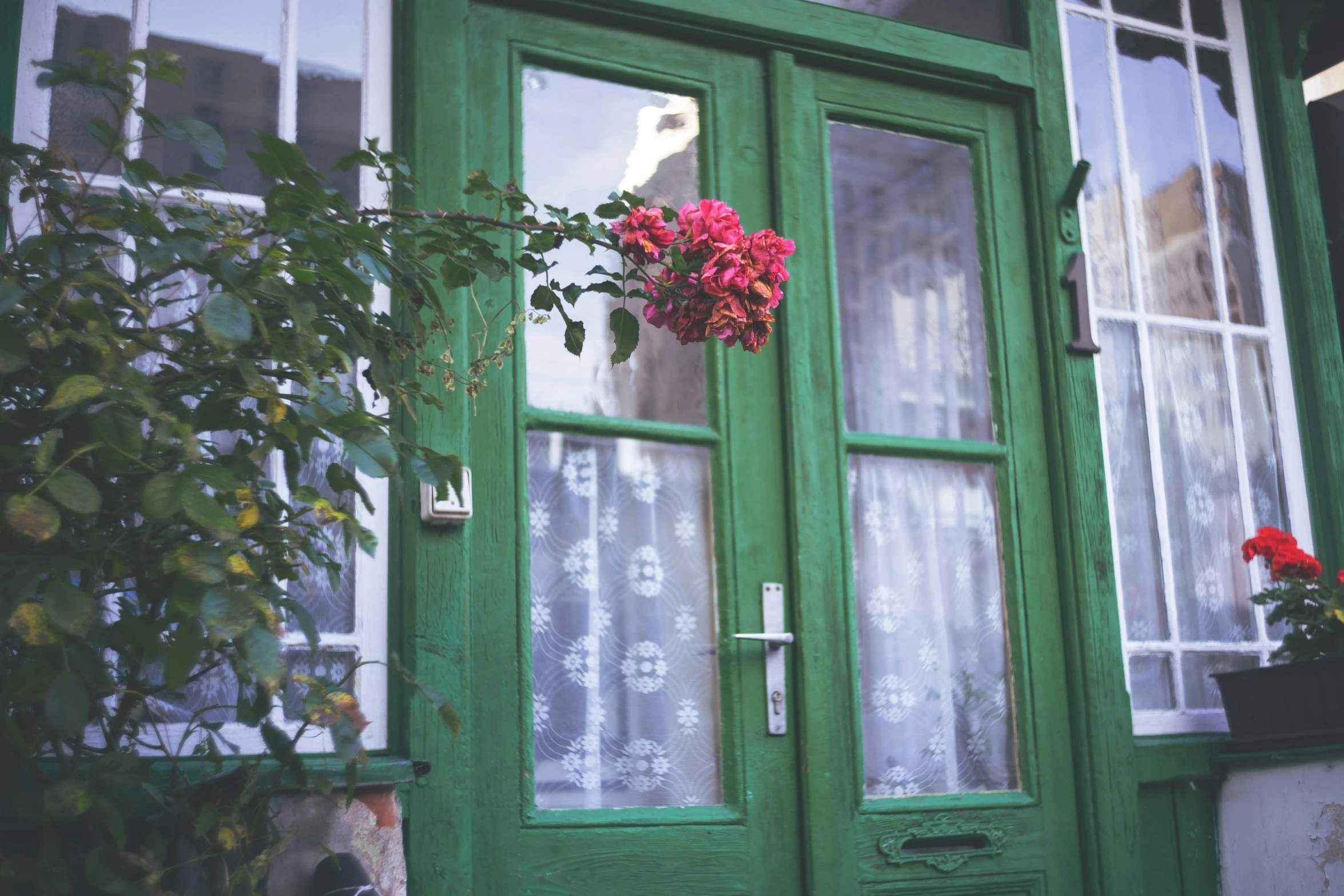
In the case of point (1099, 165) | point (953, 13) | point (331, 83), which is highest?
point (953, 13)

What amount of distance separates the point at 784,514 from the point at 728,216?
1.19m

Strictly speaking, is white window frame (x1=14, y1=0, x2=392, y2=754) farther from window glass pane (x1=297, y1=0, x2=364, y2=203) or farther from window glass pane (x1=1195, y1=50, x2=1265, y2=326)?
window glass pane (x1=1195, y1=50, x2=1265, y2=326)

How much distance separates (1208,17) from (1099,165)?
28.1 inches

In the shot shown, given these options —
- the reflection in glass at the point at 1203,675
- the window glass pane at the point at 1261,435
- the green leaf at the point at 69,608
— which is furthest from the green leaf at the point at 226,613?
the window glass pane at the point at 1261,435

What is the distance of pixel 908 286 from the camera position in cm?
333

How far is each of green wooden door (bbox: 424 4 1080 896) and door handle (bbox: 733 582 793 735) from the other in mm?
18

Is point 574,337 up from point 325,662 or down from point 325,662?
up

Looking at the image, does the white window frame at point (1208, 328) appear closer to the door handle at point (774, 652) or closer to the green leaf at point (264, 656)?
the door handle at point (774, 652)

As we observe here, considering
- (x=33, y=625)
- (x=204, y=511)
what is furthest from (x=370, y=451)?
(x=33, y=625)

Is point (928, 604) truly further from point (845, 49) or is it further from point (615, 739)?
point (845, 49)

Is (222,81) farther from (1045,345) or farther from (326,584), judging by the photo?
(1045,345)

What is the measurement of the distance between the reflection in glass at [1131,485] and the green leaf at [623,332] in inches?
72.4

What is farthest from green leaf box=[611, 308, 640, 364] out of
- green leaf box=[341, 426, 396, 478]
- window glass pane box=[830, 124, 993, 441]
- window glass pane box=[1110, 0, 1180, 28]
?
window glass pane box=[1110, 0, 1180, 28]

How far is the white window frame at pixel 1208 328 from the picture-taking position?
3340 mm
